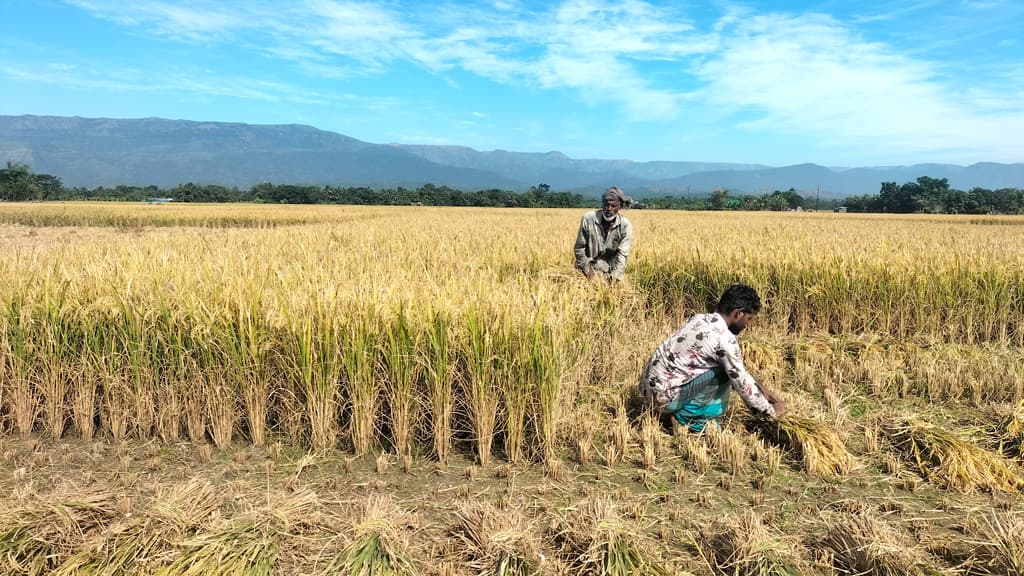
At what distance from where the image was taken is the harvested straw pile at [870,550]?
2475mm

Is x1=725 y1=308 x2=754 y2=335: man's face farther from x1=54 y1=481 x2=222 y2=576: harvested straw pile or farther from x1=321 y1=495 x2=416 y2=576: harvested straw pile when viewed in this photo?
x1=54 y1=481 x2=222 y2=576: harvested straw pile

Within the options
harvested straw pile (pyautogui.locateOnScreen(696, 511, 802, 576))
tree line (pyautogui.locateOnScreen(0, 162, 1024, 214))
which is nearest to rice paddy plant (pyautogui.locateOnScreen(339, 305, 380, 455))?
harvested straw pile (pyautogui.locateOnScreen(696, 511, 802, 576))

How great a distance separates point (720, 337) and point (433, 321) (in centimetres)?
194

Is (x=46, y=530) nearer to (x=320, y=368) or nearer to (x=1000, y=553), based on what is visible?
(x=320, y=368)

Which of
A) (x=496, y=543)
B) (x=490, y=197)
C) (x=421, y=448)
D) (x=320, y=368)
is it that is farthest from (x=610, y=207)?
(x=490, y=197)

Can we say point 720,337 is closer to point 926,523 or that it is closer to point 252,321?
point 926,523

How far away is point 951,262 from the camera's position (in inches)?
275

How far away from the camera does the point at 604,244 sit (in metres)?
6.44

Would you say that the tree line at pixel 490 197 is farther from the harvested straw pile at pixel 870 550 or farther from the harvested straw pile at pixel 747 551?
the harvested straw pile at pixel 747 551

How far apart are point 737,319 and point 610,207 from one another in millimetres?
2426

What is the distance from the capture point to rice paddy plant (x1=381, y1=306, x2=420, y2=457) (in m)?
3.64

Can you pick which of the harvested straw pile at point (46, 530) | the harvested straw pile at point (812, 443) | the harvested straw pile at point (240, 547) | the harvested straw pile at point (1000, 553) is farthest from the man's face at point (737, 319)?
the harvested straw pile at point (46, 530)

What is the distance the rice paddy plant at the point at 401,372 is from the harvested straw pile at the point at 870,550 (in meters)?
2.39

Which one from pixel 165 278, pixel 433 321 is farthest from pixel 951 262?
pixel 165 278
